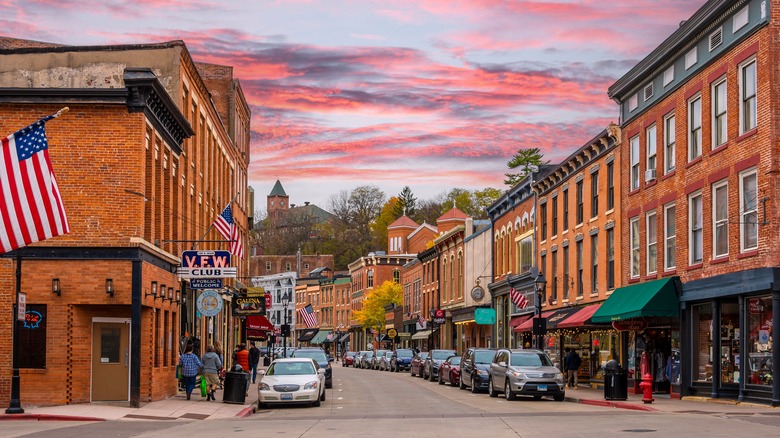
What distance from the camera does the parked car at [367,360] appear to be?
272 ft

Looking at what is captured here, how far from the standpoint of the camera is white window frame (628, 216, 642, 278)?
3906 centimetres

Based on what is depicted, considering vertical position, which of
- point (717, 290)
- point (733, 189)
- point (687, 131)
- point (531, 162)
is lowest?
point (717, 290)

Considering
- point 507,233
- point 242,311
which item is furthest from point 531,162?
point 242,311

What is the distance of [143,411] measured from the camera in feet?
92.7

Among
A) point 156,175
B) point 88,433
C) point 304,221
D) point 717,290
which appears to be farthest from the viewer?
point 304,221

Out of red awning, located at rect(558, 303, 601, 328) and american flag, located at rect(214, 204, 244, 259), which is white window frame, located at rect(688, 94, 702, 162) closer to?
red awning, located at rect(558, 303, 601, 328)

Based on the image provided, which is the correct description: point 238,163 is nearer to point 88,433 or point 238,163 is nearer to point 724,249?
point 724,249

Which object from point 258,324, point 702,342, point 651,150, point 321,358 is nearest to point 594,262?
point 651,150

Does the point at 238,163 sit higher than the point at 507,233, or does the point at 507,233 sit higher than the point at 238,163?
the point at 238,163

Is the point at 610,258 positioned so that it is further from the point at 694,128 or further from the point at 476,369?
the point at 694,128

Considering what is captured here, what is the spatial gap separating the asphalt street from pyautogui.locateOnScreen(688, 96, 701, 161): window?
27.6 feet

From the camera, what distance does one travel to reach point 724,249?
30.7 meters

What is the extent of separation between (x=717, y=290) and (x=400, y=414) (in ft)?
31.3

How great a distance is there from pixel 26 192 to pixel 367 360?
64.2 meters
